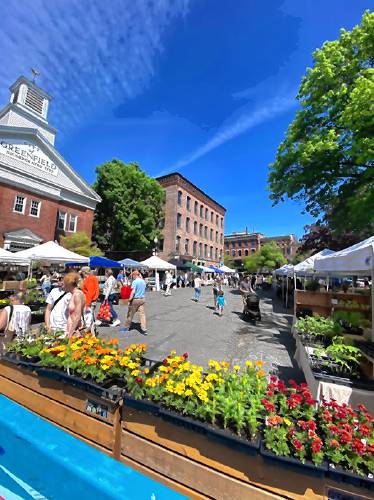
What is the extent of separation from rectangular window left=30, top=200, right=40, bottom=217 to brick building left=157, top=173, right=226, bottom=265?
1738 centimetres

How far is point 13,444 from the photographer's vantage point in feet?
→ 9.66

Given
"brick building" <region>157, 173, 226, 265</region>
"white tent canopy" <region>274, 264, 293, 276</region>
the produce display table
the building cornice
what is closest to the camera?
the produce display table

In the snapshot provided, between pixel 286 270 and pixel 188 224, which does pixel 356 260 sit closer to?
pixel 286 270

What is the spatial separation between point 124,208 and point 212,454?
92.2ft

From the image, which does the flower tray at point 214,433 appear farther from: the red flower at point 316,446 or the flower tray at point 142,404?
the red flower at point 316,446

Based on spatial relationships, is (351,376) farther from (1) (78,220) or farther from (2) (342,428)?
(1) (78,220)

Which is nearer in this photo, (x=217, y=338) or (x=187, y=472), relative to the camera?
(x=187, y=472)

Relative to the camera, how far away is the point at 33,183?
68.6 ft

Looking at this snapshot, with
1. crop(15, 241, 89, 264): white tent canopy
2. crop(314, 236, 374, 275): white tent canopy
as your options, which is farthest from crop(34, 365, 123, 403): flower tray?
crop(15, 241, 89, 264): white tent canopy

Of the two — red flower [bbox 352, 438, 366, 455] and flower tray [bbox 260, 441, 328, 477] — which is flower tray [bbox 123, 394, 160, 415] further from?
red flower [bbox 352, 438, 366, 455]

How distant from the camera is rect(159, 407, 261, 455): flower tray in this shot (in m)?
1.88

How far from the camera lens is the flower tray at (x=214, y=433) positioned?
1878 millimetres

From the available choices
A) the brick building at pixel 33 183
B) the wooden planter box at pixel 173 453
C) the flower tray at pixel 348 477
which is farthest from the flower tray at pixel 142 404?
the brick building at pixel 33 183

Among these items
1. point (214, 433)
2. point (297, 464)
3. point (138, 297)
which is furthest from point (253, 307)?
point (297, 464)
